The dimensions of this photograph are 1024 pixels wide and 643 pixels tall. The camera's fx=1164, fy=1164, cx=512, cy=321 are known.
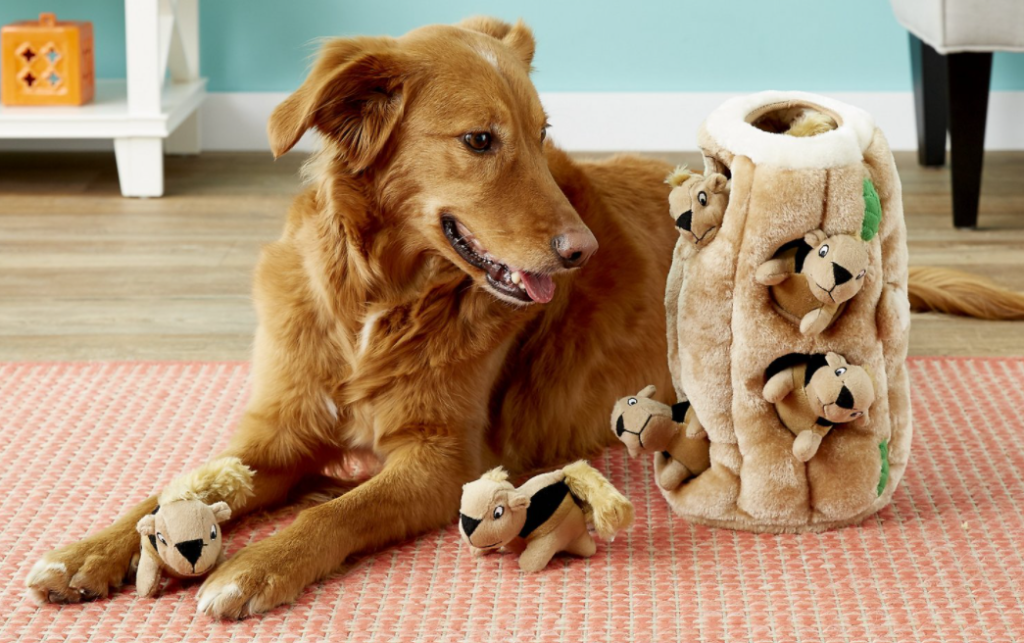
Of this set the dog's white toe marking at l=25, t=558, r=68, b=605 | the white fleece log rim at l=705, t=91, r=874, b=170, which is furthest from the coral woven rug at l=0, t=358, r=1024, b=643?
the white fleece log rim at l=705, t=91, r=874, b=170

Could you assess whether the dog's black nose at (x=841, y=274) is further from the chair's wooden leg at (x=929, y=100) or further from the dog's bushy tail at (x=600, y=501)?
the chair's wooden leg at (x=929, y=100)

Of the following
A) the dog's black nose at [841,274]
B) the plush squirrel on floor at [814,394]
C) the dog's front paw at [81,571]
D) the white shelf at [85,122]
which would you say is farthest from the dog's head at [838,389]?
the white shelf at [85,122]

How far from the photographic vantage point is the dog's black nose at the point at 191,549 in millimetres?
1499

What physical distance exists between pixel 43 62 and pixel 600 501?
2.80 m

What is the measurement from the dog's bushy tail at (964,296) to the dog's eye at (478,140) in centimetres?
140

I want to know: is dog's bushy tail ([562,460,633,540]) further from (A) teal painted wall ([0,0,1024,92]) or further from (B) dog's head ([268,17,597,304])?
(A) teal painted wall ([0,0,1024,92])

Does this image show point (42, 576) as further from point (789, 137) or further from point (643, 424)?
point (789, 137)

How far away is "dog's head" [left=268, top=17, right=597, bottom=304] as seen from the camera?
5.31ft

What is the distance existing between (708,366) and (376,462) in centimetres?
56

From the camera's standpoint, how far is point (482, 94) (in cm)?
163

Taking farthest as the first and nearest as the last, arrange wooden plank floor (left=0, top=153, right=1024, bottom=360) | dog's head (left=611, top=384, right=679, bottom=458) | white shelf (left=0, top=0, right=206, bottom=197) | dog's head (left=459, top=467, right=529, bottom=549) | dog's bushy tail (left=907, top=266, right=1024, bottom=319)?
1. white shelf (left=0, top=0, right=206, bottom=197)
2. dog's bushy tail (left=907, top=266, right=1024, bottom=319)
3. wooden plank floor (left=0, top=153, right=1024, bottom=360)
4. dog's head (left=611, top=384, right=679, bottom=458)
5. dog's head (left=459, top=467, right=529, bottom=549)

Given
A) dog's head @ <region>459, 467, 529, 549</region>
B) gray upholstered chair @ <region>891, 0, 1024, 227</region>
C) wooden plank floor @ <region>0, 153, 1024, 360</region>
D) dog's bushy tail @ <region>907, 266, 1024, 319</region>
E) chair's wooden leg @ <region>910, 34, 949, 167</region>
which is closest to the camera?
dog's head @ <region>459, 467, 529, 549</region>

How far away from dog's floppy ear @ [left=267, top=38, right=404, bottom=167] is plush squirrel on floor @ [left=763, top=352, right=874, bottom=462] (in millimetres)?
644

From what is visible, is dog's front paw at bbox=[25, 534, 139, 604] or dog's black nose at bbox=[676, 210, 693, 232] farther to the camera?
dog's black nose at bbox=[676, 210, 693, 232]
